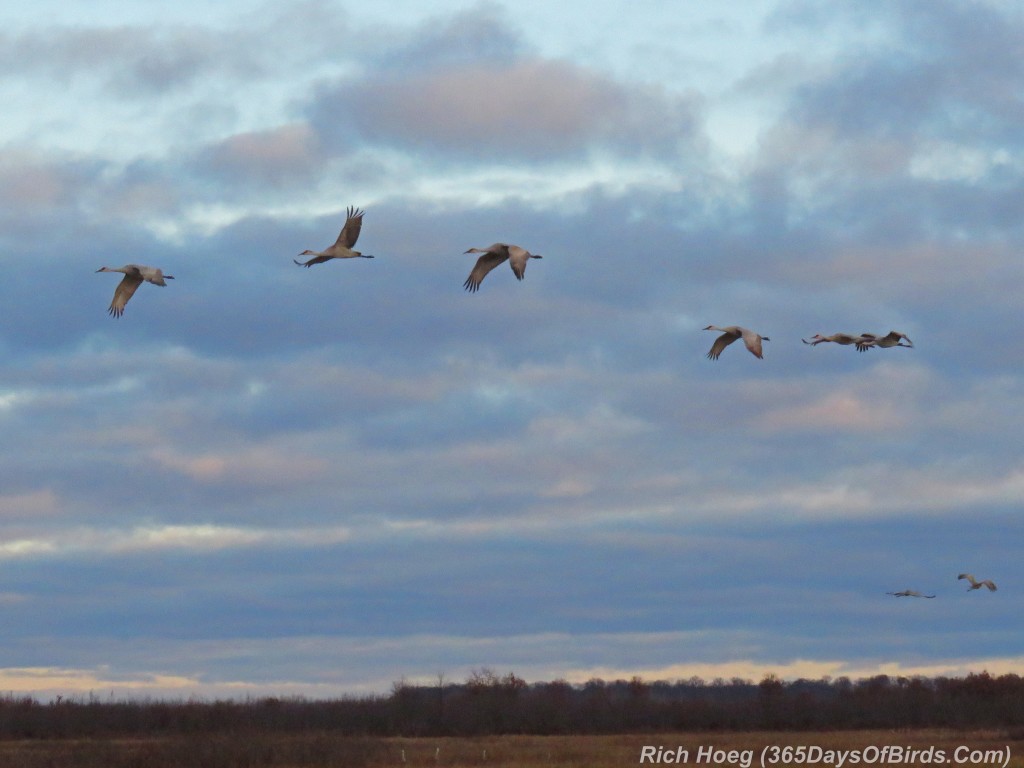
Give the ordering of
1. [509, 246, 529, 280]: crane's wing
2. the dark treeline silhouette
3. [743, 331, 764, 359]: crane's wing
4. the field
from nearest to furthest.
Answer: [509, 246, 529, 280]: crane's wing < [743, 331, 764, 359]: crane's wing < the field < the dark treeline silhouette

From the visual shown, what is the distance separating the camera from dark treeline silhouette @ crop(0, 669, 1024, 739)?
73.5m

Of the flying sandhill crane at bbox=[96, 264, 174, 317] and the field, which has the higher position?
the flying sandhill crane at bbox=[96, 264, 174, 317]

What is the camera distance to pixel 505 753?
55.0 metres

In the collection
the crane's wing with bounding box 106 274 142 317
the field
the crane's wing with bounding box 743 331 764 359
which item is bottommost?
the field

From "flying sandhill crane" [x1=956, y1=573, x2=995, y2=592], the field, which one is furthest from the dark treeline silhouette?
"flying sandhill crane" [x1=956, y1=573, x2=995, y2=592]

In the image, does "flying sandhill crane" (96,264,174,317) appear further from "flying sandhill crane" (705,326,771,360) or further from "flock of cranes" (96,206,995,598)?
"flying sandhill crane" (705,326,771,360)

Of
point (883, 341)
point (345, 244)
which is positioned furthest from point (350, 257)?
point (883, 341)

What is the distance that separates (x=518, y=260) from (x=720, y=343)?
7832mm

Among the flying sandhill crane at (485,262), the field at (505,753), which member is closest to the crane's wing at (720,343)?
the flying sandhill crane at (485,262)

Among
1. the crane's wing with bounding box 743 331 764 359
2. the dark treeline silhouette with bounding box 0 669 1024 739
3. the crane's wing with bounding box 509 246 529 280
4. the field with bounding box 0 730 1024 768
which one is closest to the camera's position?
the crane's wing with bounding box 509 246 529 280

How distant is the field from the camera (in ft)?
161

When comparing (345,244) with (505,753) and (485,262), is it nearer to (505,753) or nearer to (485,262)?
(485,262)

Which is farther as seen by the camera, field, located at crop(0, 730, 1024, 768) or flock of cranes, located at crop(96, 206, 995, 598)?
field, located at crop(0, 730, 1024, 768)

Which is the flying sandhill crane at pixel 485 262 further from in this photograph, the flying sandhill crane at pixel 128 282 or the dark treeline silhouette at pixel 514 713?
the dark treeline silhouette at pixel 514 713
